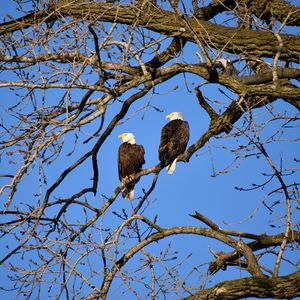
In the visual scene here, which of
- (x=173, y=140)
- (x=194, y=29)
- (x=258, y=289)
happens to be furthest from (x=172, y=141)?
(x=258, y=289)

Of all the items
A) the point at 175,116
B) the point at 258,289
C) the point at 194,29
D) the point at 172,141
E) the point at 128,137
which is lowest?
the point at 258,289

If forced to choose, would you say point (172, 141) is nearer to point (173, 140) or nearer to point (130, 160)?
point (173, 140)

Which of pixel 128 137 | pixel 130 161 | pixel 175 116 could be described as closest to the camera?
pixel 130 161

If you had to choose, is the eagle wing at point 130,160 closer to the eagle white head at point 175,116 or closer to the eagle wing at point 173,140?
the eagle wing at point 173,140

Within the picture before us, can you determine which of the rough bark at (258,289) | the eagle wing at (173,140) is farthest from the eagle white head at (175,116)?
the rough bark at (258,289)

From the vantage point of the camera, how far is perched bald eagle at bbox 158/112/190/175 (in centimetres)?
807

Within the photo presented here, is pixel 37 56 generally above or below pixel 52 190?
above

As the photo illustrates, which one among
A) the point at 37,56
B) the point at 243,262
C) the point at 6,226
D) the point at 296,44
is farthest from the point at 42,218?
the point at 296,44

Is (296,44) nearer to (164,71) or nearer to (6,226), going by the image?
(164,71)

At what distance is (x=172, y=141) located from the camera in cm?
830

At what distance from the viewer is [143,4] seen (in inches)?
215

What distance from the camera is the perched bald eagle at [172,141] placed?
8.07 m

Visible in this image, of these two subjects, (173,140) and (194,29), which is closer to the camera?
(194,29)

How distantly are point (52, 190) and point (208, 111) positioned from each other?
1583 mm
